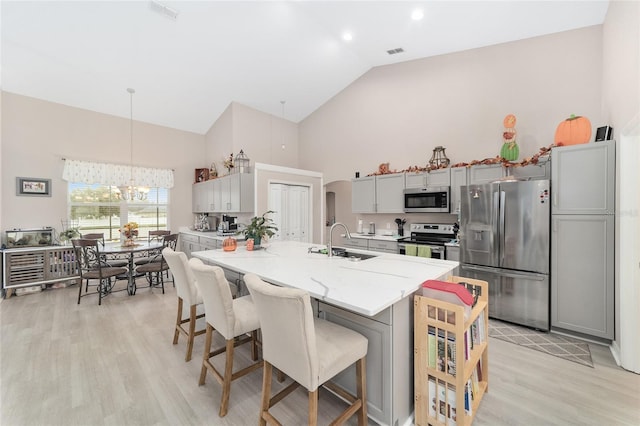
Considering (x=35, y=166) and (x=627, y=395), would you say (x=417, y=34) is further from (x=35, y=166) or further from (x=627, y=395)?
(x=35, y=166)

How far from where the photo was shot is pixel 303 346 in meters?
1.30

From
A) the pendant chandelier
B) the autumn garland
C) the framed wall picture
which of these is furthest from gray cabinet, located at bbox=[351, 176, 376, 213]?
the framed wall picture

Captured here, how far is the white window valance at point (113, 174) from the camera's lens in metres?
4.91

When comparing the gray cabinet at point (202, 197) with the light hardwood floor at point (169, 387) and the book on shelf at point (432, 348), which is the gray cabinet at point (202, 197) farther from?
the book on shelf at point (432, 348)

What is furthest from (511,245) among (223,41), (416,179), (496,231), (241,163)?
(223,41)

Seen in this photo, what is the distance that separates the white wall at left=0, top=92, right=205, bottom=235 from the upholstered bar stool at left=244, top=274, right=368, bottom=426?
548cm

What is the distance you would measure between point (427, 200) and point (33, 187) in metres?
6.55

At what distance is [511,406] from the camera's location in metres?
1.84

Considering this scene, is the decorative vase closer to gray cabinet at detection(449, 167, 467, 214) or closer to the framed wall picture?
gray cabinet at detection(449, 167, 467, 214)

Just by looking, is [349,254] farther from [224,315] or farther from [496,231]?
[496,231]

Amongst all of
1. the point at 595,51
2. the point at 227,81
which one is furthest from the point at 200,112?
the point at 595,51

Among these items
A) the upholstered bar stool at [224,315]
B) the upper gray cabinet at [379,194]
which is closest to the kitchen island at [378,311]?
the upholstered bar stool at [224,315]

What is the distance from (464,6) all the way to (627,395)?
3986 millimetres

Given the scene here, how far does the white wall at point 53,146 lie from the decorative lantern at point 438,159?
550 centimetres
